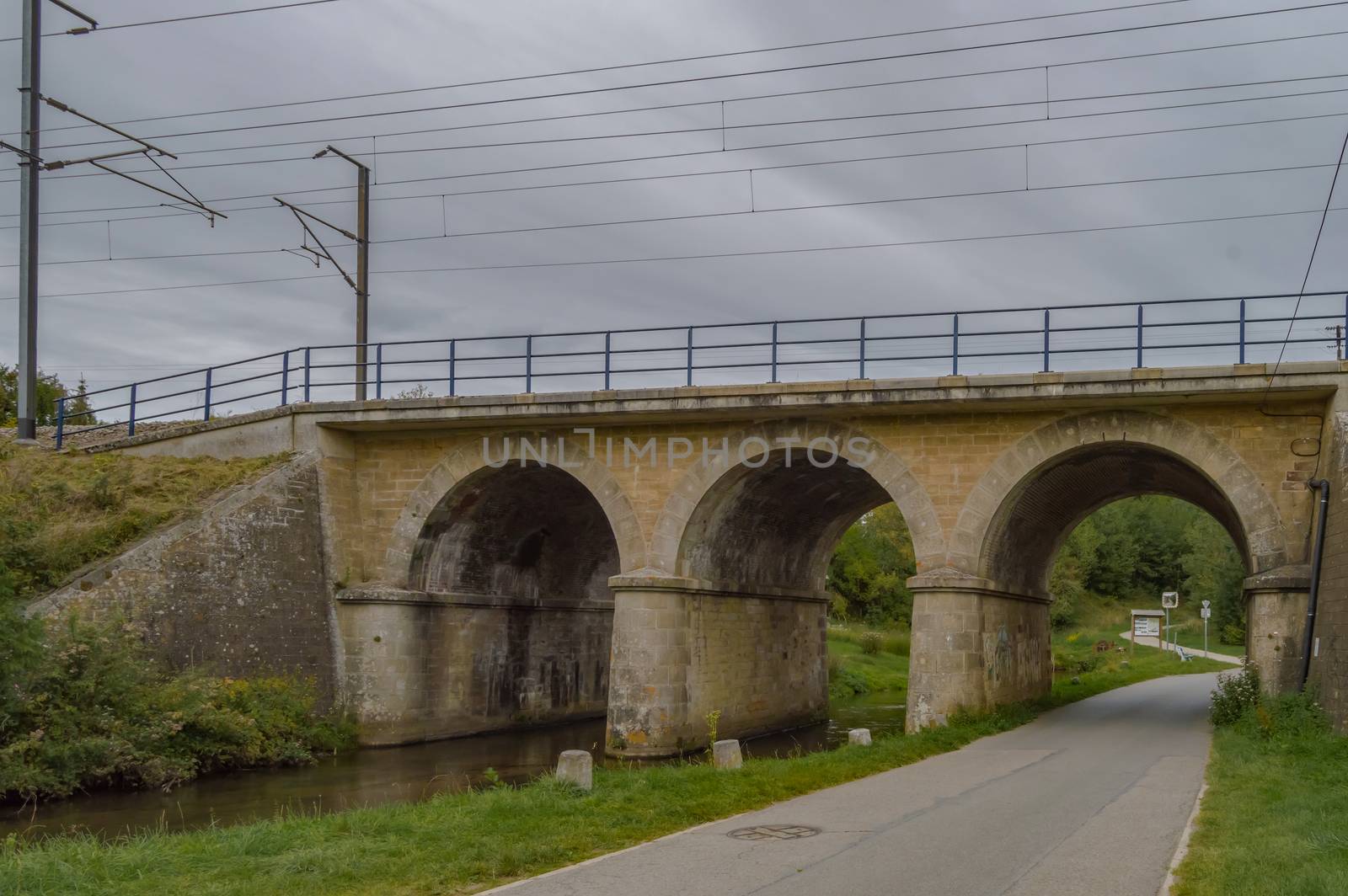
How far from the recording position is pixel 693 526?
21.0 m

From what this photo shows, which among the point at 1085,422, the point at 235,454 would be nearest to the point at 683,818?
the point at 1085,422

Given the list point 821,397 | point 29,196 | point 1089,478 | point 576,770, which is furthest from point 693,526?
point 29,196

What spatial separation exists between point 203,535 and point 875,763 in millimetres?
11958

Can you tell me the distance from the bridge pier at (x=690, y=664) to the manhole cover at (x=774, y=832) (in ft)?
30.7

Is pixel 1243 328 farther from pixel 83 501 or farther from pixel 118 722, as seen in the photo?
pixel 83 501

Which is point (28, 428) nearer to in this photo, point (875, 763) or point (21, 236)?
point (21, 236)

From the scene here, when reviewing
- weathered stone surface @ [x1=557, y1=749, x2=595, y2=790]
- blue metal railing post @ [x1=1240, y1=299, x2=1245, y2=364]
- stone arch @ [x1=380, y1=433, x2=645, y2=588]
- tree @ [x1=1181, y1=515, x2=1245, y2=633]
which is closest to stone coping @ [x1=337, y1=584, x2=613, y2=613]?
stone arch @ [x1=380, y1=433, x2=645, y2=588]

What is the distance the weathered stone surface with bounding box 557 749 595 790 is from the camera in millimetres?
12258

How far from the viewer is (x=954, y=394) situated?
18.7 m

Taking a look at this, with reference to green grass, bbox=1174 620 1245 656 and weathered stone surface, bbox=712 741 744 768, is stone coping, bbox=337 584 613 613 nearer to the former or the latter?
weathered stone surface, bbox=712 741 744 768

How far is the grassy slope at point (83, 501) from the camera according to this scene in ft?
61.9

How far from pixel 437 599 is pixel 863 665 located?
20687mm

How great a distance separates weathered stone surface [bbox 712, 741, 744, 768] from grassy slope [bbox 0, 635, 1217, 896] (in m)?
0.21

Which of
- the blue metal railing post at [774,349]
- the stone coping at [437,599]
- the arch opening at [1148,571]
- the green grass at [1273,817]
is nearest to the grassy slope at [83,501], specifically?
the stone coping at [437,599]
